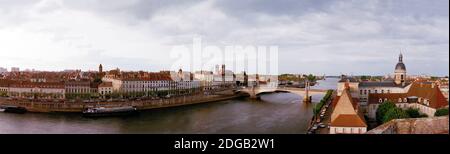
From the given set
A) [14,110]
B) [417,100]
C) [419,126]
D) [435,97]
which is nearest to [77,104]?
[14,110]

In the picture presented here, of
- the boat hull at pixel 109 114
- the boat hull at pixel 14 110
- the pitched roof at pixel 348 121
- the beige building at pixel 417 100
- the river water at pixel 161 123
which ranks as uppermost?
the beige building at pixel 417 100

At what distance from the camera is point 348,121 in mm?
4492

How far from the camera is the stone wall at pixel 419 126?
2154mm

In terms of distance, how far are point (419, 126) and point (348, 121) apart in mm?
2160

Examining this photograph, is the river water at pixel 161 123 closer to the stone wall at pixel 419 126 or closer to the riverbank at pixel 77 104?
the riverbank at pixel 77 104

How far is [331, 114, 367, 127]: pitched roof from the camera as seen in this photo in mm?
4449

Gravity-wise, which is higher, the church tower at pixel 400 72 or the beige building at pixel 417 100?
the church tower at pixel 400 72

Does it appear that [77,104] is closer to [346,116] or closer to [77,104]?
[77,104]

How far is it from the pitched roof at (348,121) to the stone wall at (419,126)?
5.93 ft

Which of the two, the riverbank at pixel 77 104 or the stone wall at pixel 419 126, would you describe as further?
the riverbank at pixel 77 104

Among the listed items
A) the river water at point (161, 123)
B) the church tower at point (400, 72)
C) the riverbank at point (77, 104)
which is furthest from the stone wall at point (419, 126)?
the church tower at point (400, 72)

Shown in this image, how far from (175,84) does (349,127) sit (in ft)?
33.4
